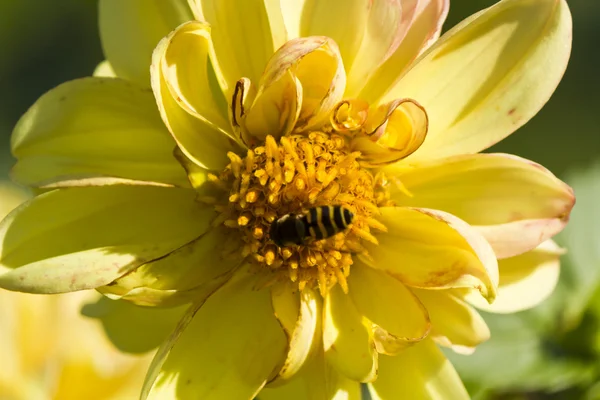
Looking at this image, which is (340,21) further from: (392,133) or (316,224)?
(316,224)

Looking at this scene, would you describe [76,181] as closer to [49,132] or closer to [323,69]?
[49,132]

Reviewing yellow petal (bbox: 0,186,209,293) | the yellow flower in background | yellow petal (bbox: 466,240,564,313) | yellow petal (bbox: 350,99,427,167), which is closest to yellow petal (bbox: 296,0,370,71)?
yellow petal (bbox: 350,99,427,167)

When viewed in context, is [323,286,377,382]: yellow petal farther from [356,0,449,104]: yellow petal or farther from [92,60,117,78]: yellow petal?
[92,60,117,78]: yellow petal

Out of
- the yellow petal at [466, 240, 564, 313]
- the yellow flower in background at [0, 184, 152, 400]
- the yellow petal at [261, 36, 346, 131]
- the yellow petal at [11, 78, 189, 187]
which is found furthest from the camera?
the yellow flower in background at [0, 184, 152, 400]

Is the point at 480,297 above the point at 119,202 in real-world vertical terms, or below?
below

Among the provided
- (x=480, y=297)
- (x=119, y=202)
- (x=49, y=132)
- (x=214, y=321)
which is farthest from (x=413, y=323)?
(x=49, y=132)

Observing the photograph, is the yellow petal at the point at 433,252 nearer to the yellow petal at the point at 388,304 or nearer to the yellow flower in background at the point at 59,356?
the yellow petal at the point at 388,304
